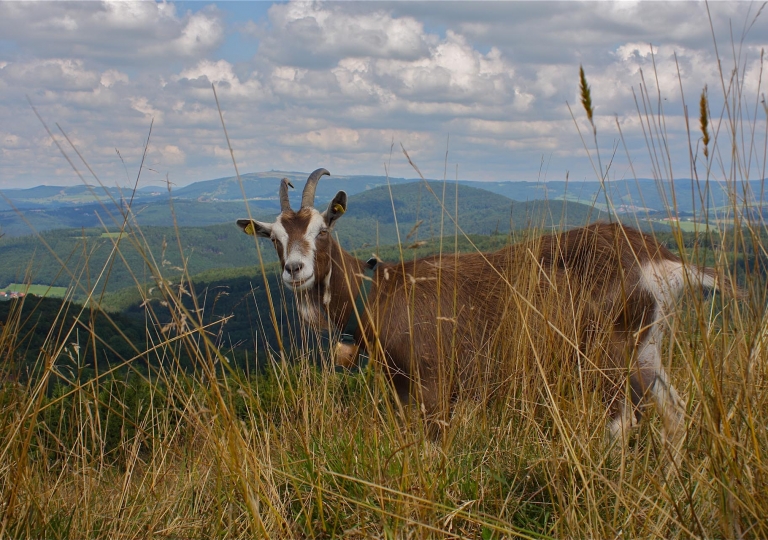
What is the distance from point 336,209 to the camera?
222 inches

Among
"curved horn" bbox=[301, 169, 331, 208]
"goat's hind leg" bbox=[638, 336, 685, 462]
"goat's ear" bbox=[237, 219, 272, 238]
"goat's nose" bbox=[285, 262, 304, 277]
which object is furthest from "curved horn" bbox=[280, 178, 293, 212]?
"goat's hind leg" bbox=[638, 336, 685, 462]

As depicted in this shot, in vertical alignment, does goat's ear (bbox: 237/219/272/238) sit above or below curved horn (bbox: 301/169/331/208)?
below

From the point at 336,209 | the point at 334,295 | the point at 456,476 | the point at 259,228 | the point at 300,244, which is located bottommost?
the point at 456,476

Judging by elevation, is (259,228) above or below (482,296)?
above

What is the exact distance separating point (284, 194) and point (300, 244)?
1014mm

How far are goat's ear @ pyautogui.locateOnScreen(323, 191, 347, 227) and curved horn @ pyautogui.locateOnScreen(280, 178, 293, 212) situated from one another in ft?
1.42

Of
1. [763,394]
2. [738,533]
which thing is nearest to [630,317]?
[763,394]

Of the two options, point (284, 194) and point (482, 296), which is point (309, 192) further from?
point (482, 296)

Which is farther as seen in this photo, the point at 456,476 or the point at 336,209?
the point at 336,209

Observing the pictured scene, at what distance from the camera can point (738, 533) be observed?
161 cm

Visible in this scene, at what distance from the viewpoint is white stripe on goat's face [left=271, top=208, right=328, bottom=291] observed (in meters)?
4.98

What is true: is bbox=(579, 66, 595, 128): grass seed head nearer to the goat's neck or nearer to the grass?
the grass

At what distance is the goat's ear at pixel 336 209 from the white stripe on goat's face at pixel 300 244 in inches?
5.1

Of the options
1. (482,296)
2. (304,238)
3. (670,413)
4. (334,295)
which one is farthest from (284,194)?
(670,413)
